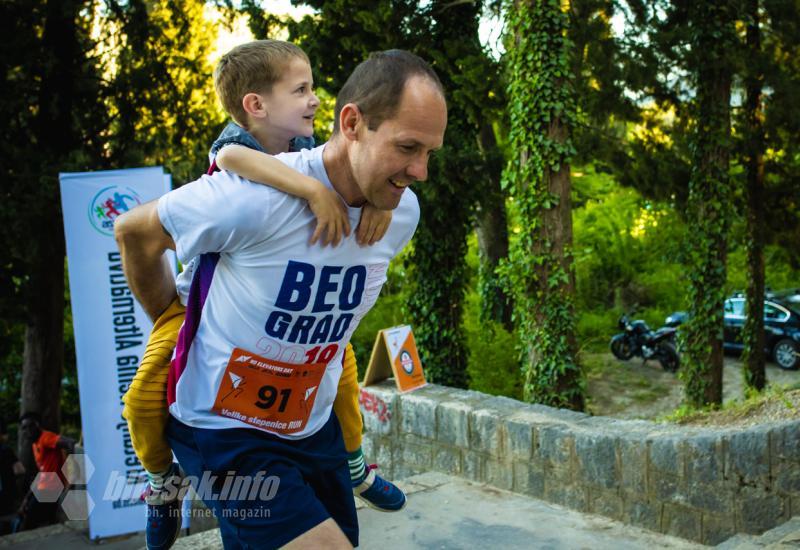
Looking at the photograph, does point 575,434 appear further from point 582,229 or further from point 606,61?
point 582,229

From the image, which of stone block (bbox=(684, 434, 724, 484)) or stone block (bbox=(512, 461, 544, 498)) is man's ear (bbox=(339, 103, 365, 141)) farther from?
stone block (bbox=(512, 461, 544, 498))

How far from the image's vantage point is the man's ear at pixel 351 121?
2.25 metres

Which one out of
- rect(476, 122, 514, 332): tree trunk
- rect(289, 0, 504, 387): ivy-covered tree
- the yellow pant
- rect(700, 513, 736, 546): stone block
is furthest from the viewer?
rect(476, 122, 514, 332): tree trunk

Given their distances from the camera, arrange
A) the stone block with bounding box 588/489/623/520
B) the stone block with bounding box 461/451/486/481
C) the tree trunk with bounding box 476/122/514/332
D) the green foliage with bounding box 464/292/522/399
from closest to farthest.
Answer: the stone block with bounding box 588/489/623/520
the stone block with bounding box 461/451/486/481
the green foliage with bounding box 464/292/522/399
the tree trunk with bounding box 476/122/514/332

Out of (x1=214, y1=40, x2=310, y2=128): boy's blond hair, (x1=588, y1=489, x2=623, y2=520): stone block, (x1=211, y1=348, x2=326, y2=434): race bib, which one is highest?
(x1=214, y1=40, x2=310, y2=128): boy's blond hair

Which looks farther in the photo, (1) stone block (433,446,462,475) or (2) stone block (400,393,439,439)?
(2) stone block (400,393,439,439)

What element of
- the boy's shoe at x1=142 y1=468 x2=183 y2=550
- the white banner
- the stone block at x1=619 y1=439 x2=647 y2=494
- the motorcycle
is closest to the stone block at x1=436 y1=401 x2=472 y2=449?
the stone block at x1=619 y1=439 x2=647 y2=494

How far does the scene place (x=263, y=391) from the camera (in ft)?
7.82

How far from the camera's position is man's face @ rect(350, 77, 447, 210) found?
86.2 inches

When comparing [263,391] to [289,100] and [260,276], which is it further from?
[289,100]

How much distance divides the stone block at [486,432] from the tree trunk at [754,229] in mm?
8755

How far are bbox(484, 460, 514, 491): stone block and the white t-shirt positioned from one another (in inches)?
162

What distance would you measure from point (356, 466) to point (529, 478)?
3.32 m

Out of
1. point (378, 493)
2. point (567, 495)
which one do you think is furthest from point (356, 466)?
point (567, 495)
